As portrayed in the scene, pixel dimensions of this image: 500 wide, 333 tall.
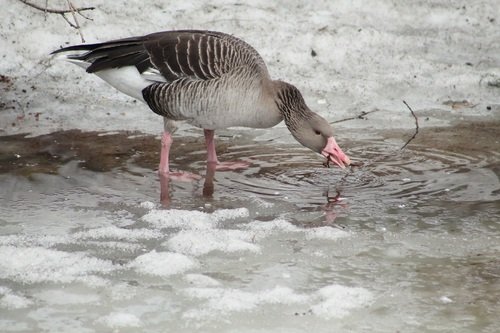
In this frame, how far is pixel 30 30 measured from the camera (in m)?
9.50

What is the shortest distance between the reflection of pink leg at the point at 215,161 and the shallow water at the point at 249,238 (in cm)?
12

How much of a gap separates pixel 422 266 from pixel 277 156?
2571mm

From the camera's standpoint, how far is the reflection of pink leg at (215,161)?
24.4ft

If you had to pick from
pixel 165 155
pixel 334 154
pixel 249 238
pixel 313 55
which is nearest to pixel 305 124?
pixel 334 154

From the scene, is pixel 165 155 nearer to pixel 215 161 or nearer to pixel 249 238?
pixel 215 161

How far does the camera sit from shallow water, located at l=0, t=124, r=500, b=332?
187 inches

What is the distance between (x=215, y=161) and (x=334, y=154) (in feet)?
3.45

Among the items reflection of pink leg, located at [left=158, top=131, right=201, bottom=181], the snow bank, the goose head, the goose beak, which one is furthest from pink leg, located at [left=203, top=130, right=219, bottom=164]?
the snow bank

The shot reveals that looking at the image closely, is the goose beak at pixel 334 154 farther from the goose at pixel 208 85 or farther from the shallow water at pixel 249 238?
the shallow water at pixel 249 238

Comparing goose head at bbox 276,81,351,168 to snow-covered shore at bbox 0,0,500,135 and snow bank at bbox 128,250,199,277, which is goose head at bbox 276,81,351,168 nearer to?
snow-covered shore at bbox 0,0,500,135

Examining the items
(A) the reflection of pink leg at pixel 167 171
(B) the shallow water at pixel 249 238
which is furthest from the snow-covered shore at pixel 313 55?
(A) the reflection of pink leg at pixel 167 171

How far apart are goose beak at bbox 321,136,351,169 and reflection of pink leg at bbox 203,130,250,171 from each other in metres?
0.75

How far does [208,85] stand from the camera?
284 inches

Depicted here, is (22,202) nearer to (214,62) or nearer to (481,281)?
(214,62)
